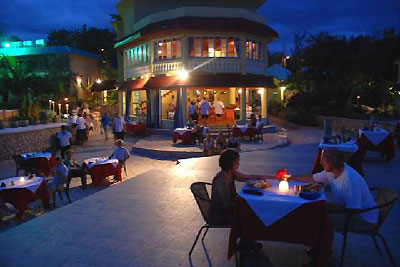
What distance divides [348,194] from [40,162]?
10557 millimetres

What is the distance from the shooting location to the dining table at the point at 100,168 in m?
10.5

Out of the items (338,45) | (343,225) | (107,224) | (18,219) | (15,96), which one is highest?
(338,45)

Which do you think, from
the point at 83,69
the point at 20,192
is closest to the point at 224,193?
the point at 20,192

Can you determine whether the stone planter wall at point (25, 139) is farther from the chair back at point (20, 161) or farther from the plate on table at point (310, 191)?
the plate on table at point (310, 191)

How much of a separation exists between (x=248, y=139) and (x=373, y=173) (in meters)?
9.10

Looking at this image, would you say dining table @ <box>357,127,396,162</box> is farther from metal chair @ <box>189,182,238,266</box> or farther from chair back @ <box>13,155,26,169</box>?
chair back @ <box>13,155,26,169</box>

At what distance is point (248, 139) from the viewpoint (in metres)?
18.4

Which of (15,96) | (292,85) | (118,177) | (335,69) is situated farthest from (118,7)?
(118,177)

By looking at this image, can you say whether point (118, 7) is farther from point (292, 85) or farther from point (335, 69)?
point (335, 69)

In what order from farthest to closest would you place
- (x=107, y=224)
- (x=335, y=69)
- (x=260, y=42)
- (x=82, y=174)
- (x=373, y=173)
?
1. (x=335, y=69)
2. (x=260, y=42)
3. (x=82, y=174)
4. (x=373, y=173)
5. (x=107, y=224)

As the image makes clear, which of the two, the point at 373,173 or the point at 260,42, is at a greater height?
the point at 260,42

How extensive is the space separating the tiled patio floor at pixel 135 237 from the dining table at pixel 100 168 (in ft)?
8.48

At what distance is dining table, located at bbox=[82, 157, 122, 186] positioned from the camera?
34.4 feet

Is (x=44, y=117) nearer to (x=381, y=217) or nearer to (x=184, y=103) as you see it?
(x=184, y=103)
